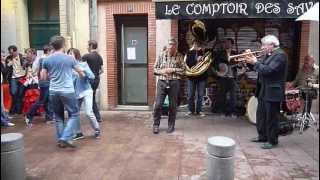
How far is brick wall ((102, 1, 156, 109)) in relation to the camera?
35.7 ft

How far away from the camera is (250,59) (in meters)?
7.51

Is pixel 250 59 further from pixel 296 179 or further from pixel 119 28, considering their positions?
pixel 119 28

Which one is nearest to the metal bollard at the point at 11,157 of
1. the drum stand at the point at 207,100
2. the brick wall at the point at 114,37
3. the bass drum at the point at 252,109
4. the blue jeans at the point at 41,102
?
the blue jeans at the point at 41,102

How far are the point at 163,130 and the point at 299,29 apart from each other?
4123 mm

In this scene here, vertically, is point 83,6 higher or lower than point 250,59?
higher

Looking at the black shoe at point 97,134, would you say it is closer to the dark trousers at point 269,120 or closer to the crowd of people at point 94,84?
the crowd of people at point 94,84

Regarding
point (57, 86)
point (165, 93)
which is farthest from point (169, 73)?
point (57, 86)

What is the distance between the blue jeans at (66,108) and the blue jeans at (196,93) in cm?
359

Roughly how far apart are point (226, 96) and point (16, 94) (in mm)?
4786

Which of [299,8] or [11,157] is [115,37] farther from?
[11,157]

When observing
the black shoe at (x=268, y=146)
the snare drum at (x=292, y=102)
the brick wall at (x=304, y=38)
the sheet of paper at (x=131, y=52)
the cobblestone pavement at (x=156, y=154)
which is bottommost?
Result: the cobblestone pavement at (x=156, y=154)

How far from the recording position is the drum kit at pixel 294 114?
28.2 feet

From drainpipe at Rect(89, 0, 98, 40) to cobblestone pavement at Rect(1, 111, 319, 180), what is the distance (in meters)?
2.43

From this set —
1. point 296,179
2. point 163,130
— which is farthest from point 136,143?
point 296,179
